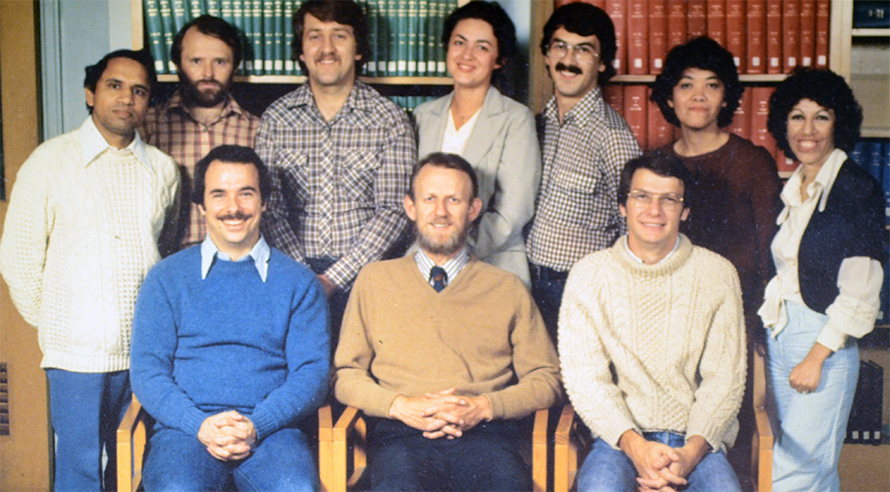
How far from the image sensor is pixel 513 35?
227 cm

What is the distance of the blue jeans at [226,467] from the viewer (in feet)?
5.71

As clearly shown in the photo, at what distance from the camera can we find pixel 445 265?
6.69 ft

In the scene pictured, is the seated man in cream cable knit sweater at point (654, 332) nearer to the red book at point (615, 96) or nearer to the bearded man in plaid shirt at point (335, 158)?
the red book at point (615, 96)

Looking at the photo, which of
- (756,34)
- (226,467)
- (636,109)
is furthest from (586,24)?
(226,467)

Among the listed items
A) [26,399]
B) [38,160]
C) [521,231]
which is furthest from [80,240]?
[521,231]

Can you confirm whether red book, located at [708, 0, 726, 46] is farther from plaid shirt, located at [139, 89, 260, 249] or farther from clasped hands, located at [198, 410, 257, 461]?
clasped hands, located at [198, 410, 257, 461]

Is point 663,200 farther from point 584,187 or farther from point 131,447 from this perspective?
point 131,447

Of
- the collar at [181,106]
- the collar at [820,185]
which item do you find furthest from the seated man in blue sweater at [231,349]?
the collar at [820,185]

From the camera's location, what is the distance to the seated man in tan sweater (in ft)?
6.16

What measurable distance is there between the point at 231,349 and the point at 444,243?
64 centimetres

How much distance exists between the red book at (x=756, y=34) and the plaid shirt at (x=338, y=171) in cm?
115

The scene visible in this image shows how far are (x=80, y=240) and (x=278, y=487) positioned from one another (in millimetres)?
949

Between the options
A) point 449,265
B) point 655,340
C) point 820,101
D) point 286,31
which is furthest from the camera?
point 286,31

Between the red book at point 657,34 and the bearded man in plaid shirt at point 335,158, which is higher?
the red book at point 657,34
